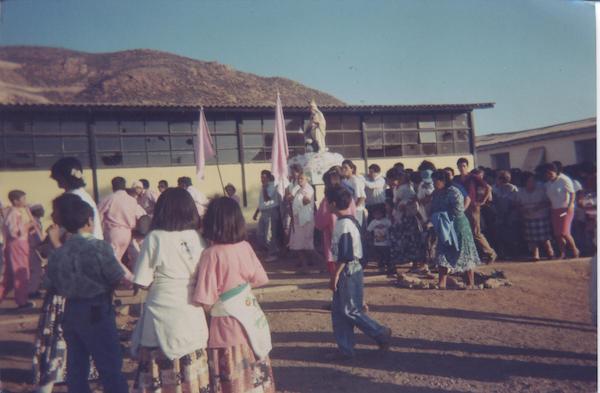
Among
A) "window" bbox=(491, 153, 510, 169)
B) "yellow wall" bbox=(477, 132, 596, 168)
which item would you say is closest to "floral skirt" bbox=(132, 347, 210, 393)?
"yellow wall" bbox=(477, 132, 596, 168)

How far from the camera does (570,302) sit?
535 centimetres

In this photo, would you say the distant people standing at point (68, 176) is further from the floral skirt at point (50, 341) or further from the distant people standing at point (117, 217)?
the distant people standing at point (117, 217)

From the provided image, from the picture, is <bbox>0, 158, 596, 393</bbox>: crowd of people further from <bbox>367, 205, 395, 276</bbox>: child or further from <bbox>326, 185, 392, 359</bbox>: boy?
<bbox>367, 205, 395, 276</bbox>: child

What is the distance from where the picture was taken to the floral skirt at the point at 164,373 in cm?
264

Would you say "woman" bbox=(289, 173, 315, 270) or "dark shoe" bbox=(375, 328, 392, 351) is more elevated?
"woman" bbox=(289, 173, 315, 270)

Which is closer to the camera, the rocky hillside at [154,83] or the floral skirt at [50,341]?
the floral skirt at [50,341]

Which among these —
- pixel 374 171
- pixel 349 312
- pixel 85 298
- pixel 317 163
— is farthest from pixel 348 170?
pixel 85 298

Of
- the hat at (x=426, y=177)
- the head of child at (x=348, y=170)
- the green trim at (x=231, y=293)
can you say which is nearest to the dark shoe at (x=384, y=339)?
the green trim at (x=231, y=293)

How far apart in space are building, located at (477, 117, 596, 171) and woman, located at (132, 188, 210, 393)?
1291 centimetres

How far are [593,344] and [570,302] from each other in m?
1.44

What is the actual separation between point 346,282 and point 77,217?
2.06 meters

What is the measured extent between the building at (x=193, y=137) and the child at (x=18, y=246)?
6.33 m

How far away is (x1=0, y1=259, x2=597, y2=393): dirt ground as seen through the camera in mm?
3424

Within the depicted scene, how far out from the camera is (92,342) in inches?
109
